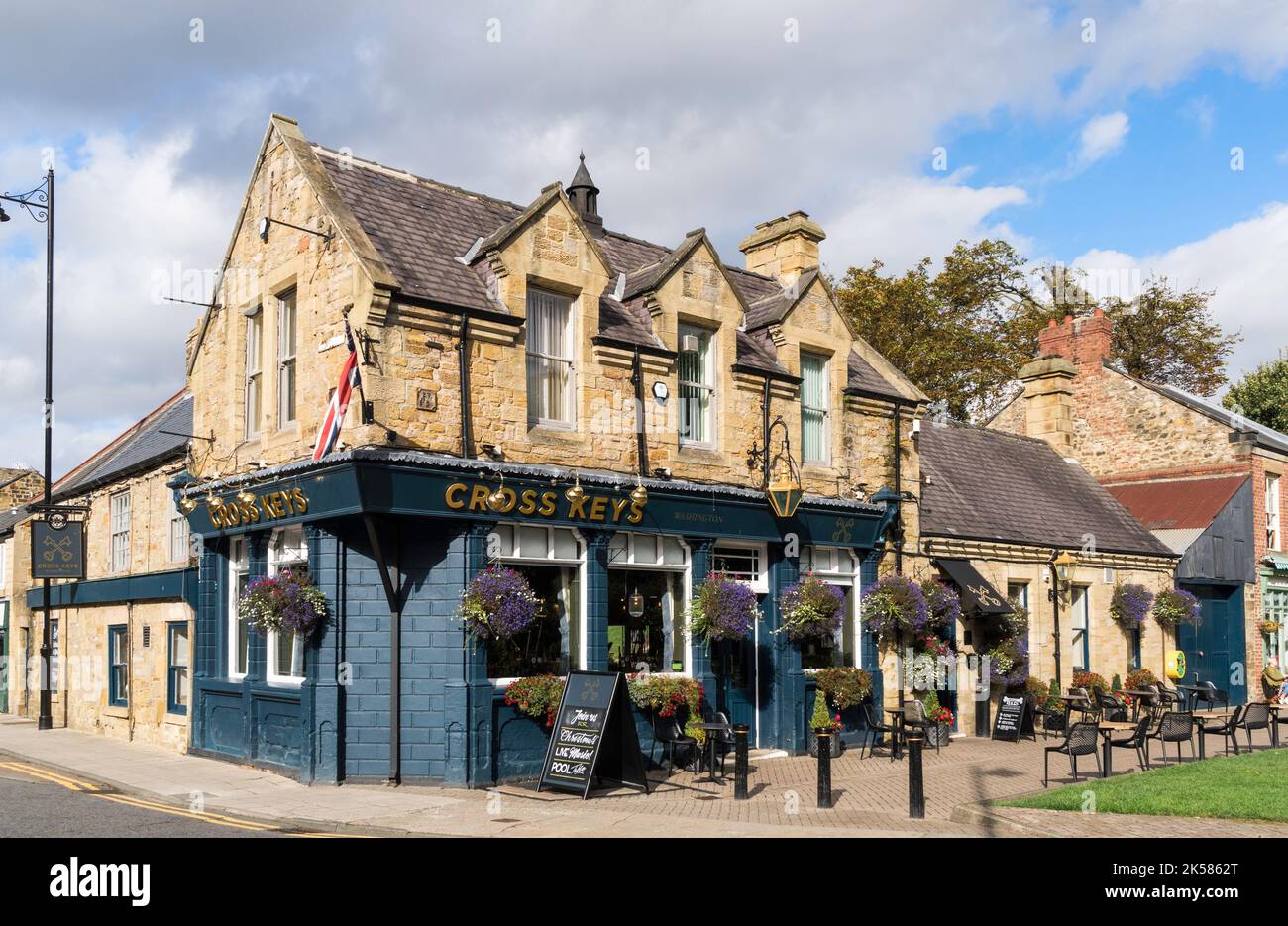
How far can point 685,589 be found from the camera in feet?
56.4

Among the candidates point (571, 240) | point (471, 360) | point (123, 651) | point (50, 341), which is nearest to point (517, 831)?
point (471, 360)

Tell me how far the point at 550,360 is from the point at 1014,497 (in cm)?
1315

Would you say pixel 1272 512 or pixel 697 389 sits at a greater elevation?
pixel 697 389

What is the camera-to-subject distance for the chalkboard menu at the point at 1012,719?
19422mm

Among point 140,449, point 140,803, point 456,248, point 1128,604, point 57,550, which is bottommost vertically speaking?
point 140,803

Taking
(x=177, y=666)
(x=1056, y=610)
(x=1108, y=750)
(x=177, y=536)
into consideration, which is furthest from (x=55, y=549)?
(x=1056, y=610)

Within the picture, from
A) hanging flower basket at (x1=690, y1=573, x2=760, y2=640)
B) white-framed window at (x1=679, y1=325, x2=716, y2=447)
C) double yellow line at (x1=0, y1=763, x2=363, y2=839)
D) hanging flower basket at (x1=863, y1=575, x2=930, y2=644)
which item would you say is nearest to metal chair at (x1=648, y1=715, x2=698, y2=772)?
hanging flower basket at (x1=690, y1=573, x2=760, y2=640)

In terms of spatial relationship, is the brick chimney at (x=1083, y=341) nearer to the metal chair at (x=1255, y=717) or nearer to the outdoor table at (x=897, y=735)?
the metal chair at (x=1255, y=717)

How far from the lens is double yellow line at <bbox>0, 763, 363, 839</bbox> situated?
11664 mm

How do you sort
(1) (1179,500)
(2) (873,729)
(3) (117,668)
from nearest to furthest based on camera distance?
(2) (873,729)
(3) (117,668)
(1) (1179,500)

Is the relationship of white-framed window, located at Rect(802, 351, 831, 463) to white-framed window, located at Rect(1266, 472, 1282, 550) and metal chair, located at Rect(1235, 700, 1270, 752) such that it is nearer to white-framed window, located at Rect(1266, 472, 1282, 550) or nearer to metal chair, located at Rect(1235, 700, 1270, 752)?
metal chair, located at Rect(1235, 700, 1270, 752)

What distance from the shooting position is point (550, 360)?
53.1ft

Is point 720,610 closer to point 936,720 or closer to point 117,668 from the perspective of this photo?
point 936,720
